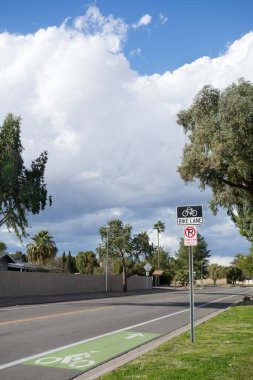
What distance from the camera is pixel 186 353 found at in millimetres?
9992

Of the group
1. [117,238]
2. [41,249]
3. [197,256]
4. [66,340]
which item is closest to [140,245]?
[117,238]

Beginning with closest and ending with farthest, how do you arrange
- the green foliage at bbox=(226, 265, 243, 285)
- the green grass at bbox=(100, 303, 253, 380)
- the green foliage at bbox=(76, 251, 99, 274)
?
the green grass at bbox=(100, 303, 253, 380)
the green foliage at bbox=(76, 251, 99, 274)
the green foliage at bbox=(226, 265, 243, 285)

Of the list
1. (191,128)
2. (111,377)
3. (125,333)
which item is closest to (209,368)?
(111,377)

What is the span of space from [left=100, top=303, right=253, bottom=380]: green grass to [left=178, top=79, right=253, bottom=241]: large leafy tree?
8.59 m

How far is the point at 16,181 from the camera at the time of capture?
2997 cm

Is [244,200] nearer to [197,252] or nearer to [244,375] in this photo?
[244,375]

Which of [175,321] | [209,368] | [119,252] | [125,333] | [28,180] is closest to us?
[209,368]

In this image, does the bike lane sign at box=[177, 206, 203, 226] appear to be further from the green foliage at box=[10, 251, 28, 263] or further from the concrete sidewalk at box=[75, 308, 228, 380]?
the green foliage at box=[10, 251, 28, 263]

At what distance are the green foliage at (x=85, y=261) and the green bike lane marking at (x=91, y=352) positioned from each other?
77.0 metres

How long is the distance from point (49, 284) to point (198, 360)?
113 ft

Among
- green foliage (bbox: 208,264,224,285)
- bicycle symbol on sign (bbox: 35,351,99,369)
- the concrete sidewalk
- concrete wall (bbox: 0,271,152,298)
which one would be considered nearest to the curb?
the concrete sidewalk

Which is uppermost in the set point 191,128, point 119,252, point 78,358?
point 191,128

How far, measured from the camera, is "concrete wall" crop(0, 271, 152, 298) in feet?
120

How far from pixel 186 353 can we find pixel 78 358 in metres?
2.18
